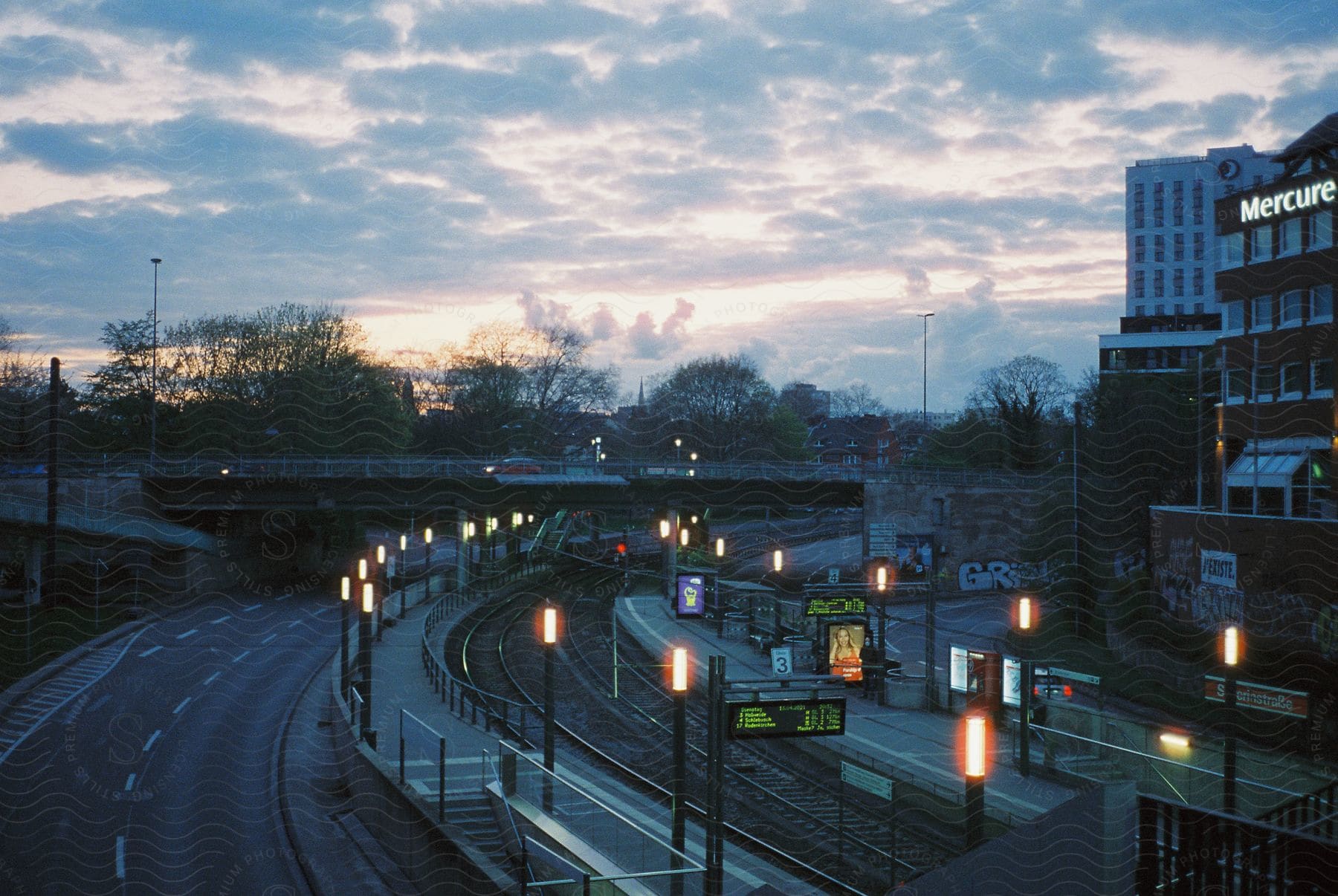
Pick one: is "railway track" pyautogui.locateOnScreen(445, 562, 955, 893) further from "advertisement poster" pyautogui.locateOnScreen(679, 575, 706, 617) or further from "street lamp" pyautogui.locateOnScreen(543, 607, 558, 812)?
"street lamp" pyautogui.locateOnScreen(543, 607, 558, 812)

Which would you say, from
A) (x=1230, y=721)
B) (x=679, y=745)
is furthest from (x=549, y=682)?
(x=1230, y=721)

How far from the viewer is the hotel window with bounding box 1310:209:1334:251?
22.7 m

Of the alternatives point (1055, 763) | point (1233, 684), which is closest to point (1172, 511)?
point (1055, 763)

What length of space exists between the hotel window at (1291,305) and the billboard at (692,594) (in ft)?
49.7

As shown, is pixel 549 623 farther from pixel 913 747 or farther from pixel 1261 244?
pixel 1261 244

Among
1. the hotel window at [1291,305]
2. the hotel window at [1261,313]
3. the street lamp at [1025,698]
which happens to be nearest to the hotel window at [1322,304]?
the hotel window at [1291,305]

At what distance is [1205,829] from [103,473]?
39.2 metres

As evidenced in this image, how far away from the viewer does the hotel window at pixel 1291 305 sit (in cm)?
2391

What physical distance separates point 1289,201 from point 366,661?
21.1m

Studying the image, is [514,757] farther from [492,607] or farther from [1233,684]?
[492,607]

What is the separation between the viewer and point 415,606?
36.2m

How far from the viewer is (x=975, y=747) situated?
10.3m

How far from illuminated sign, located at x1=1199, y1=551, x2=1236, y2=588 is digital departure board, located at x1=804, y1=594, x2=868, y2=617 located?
26.1 feet

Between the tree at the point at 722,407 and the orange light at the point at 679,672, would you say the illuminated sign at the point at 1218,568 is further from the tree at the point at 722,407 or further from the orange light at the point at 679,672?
the tree at the point at 722,407
